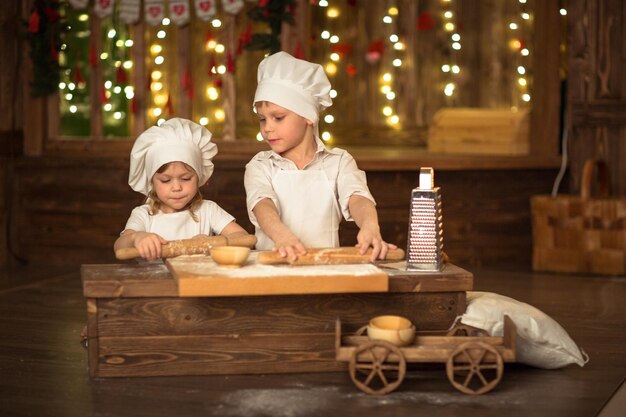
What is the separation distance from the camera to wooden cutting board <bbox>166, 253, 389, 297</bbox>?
3.06 m

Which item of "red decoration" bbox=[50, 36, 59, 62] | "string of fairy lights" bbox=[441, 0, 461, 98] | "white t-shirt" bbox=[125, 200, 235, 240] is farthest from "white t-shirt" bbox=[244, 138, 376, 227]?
"string of fairy lights" bbox=[441, 0, 461, 98]

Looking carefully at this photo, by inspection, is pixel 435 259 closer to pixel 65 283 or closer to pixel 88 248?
pixel 65 283

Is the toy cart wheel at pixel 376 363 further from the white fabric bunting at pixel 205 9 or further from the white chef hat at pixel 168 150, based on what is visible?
the white fabric bunting at pixel 205 9

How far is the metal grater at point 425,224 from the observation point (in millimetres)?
3342

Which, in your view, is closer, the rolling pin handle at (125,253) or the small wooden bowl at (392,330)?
the small wooden bowl at (392,330)

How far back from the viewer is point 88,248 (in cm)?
629

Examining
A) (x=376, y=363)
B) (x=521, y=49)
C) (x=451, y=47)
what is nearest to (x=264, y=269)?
(x=376, y=363)

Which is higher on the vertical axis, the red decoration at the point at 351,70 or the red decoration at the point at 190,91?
the red decoration at the point at 351,70

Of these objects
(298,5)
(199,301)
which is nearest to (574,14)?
(298,5)

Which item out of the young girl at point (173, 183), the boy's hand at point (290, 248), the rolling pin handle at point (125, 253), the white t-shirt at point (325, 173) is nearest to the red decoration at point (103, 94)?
the young girl at point (173, 183)

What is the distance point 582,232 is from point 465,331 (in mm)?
2732

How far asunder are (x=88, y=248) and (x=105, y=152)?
590mm

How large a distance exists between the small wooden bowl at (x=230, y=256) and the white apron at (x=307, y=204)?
2.04 feet

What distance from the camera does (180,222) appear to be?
3896 millimetres
